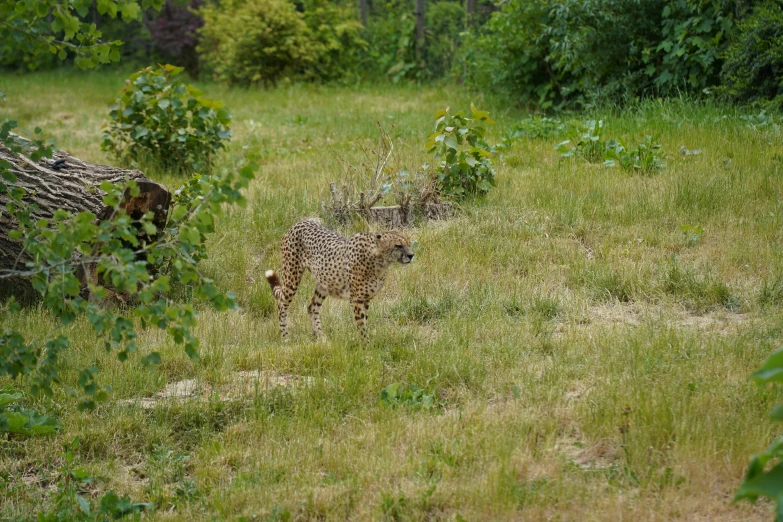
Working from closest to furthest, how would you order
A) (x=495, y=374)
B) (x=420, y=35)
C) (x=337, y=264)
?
1. (x=495, y=374)
2. (x=337, y=264)
3. (x=420, y=35)

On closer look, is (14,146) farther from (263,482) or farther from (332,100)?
(332,100)

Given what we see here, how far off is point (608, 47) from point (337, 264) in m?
8.32

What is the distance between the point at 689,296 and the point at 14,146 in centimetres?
553

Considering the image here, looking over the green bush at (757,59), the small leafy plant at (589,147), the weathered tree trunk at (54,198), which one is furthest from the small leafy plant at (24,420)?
the green bush at (757,59)

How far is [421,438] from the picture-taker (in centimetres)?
551

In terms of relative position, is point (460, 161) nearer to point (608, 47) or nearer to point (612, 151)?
point (612, 151)

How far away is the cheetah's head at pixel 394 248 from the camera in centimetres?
686

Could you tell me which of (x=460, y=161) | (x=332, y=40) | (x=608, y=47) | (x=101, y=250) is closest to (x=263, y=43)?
(x=332, y=40)

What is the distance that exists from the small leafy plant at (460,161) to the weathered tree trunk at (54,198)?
3.37m

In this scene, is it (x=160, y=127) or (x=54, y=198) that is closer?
(x=54, y=198)

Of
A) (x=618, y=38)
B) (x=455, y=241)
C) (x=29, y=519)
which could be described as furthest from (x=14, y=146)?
(x=618, y=38)

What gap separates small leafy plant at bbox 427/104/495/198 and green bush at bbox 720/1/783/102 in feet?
13.3

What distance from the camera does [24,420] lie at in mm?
5691

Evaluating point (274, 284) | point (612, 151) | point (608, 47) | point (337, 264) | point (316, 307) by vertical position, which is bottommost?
point (316, 307)
